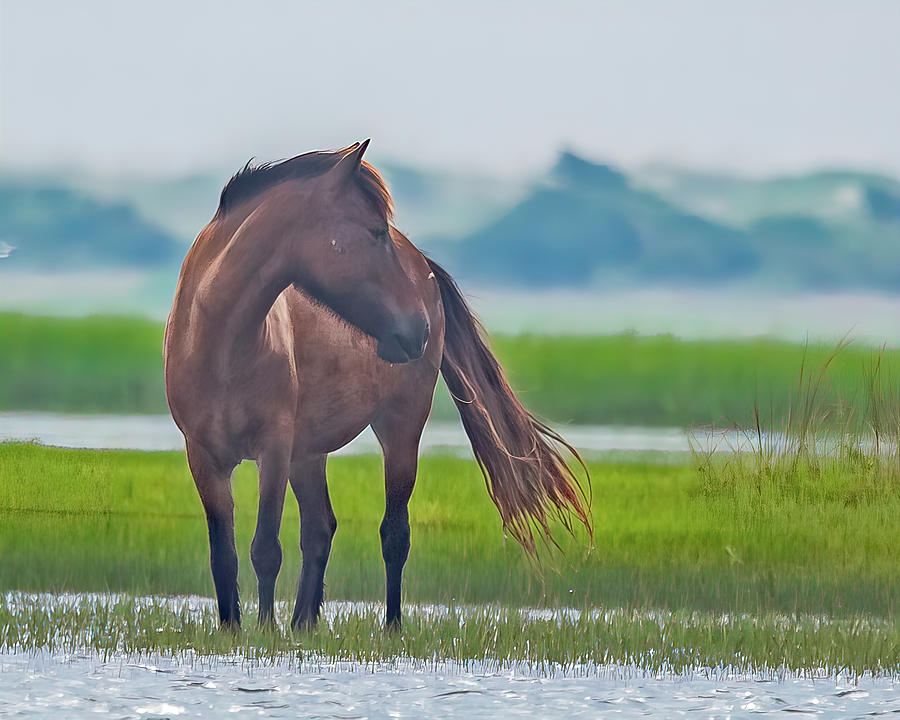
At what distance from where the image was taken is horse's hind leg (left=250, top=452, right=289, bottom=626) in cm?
686

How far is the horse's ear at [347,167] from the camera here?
6.54m

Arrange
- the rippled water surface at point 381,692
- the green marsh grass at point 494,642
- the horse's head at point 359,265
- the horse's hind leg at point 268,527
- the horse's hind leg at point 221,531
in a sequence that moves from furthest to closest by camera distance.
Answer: the horse's hind leg at point 221,531
the horse's hind leg at point 268,527
the green marsh grass at point 494,642
the horse's head at point 359,265
the rippled water surface at point 381,692

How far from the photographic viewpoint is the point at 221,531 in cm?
714

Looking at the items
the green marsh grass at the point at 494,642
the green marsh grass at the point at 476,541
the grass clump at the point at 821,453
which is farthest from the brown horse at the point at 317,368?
the grass clump at the point at 821,453

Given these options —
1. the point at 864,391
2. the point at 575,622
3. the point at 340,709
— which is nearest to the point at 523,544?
the point at 575,622

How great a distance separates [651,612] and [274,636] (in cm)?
287

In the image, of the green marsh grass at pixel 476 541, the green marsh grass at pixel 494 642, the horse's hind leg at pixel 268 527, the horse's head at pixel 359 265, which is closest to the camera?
the horse's head at pixel 359 265

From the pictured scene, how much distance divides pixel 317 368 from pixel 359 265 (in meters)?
1.46

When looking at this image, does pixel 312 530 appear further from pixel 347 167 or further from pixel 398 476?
pixel 347 167

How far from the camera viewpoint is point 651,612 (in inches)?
332

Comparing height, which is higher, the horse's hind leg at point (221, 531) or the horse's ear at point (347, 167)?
the horse's ear at point (347, 167)

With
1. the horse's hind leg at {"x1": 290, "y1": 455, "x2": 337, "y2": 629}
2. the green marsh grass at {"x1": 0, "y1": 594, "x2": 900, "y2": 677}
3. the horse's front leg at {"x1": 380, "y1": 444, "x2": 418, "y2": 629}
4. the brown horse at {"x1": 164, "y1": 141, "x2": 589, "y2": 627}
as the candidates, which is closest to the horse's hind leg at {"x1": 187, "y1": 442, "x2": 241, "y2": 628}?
the brown horse at {"x1": 164, "y1": 141, "x2": 589, "y2": 627}

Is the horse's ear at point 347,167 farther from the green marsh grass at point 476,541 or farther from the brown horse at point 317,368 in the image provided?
→ the green marsh grass at point 476,541

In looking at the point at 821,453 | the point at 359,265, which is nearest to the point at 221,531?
the point at 359,265
